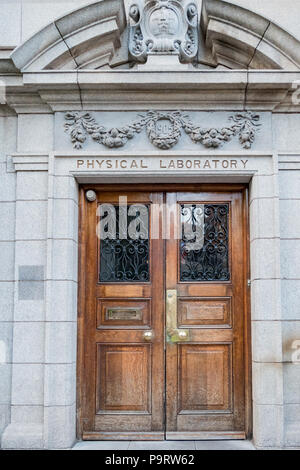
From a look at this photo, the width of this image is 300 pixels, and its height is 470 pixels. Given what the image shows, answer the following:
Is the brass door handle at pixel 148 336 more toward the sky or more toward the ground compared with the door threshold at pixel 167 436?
more toward the sky

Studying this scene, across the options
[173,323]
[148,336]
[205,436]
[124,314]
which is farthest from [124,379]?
[205,436]

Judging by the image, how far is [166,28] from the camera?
5930 millimetres

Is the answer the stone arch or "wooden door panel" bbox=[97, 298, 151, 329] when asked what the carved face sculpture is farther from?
"wooden door panel" bbox=[97, 298, 151, 329]

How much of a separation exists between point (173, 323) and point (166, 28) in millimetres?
3383

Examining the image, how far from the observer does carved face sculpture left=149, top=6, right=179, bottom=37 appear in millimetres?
5926

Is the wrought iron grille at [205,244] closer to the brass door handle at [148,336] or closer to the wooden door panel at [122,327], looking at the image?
the wooden door panel at [122,327]

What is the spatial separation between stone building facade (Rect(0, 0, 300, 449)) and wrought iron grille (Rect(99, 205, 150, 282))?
0.36 m

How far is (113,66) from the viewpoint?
6133mm

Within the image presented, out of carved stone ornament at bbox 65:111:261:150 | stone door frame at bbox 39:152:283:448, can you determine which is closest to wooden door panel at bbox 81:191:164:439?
stone door frame at bbox 39:152:283:448

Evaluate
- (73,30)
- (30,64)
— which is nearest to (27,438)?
(30,64)

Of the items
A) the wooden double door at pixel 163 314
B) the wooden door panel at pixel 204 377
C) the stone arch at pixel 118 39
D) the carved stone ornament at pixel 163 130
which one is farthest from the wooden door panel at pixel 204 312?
the stone arch at pixel 118 39

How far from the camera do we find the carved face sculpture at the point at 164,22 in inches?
233

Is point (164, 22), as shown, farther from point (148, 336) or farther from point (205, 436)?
point (205, 436)

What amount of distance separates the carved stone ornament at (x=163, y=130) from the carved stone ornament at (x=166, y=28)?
27.1 inches
